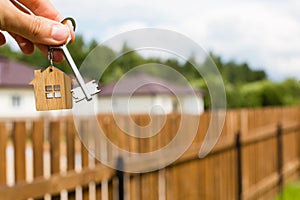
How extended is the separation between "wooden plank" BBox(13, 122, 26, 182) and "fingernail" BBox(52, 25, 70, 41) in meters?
1.64

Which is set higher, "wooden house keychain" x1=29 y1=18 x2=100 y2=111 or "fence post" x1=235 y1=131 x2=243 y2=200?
"wooden house keychain" x1=29 y1=18 x2=100 y2=111

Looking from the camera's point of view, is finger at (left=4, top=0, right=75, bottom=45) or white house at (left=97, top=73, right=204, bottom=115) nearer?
finger at (left=4, top=0, right=75, bottom=45)

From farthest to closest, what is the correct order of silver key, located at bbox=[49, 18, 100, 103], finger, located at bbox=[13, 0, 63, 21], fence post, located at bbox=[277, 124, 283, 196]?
fence post, located at bbox=[277, 124, 283, 196] → finger, located at bbox=[13, 0, 63, 21] → silver key, located at bbox=[49, 18, 100, 103]

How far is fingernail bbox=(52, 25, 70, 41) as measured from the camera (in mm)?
718

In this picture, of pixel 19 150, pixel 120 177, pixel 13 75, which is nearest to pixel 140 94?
pixel 120 177

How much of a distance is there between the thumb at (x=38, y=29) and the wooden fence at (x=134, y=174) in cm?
138

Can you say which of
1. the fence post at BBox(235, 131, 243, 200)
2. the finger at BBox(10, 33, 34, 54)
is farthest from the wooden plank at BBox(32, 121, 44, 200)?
the fence post at BBox(235, 131, 243, 200)

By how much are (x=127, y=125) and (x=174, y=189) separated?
74 cm

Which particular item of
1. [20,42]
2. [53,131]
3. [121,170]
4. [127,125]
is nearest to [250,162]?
[127,125]

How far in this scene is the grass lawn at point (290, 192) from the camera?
24.3 ft

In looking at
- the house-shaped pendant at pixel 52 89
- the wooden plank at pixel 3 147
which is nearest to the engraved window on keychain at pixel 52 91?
the house-shaped pendant at pixel 52 89

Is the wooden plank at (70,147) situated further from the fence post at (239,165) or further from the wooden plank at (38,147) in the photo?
the fence post at (239,165)

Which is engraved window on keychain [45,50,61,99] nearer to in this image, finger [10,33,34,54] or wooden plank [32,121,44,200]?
finger [10,33,34,54]

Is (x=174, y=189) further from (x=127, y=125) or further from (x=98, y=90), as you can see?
(x=98, y=90)
